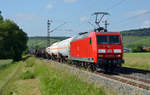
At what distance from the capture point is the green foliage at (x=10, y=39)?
61.0 m

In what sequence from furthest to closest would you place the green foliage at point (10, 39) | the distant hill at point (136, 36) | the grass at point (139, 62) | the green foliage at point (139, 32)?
the green foliage at point (139, 32)
the distant hill at point (136, 36)
the green foliage at point (10, 39)
the grass at point (139, 62)

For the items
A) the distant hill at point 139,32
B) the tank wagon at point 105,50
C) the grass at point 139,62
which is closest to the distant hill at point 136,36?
the distant hill at point 139,32

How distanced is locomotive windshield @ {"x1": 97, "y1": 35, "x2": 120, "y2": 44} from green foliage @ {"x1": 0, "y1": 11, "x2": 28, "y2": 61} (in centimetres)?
4433

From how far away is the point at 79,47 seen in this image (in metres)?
23.1

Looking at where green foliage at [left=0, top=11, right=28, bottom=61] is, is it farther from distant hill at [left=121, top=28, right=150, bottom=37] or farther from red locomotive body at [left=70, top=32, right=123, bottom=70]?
distant hill at [left=121, top=28, right=150, bottom=37]

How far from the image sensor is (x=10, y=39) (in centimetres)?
6375

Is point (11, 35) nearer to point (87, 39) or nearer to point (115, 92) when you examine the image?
point (87, 39)

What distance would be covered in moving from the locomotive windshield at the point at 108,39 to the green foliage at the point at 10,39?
4433cm

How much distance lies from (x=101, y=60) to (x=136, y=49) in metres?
80.8

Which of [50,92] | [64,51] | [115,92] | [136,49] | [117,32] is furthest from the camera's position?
[136,49]

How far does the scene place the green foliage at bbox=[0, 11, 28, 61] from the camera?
61000 millimetres

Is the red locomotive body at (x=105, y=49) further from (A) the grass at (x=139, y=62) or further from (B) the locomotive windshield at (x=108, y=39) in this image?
(A) the grass at (x=139, y=62)

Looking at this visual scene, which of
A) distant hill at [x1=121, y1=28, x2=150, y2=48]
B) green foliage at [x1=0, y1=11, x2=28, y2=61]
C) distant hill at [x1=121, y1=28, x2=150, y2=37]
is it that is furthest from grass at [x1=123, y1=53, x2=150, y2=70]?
distant hill at [x1=121, y1=28, x2=150, y2=37]

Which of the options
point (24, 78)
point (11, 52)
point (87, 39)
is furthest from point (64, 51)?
point (11, 52)
